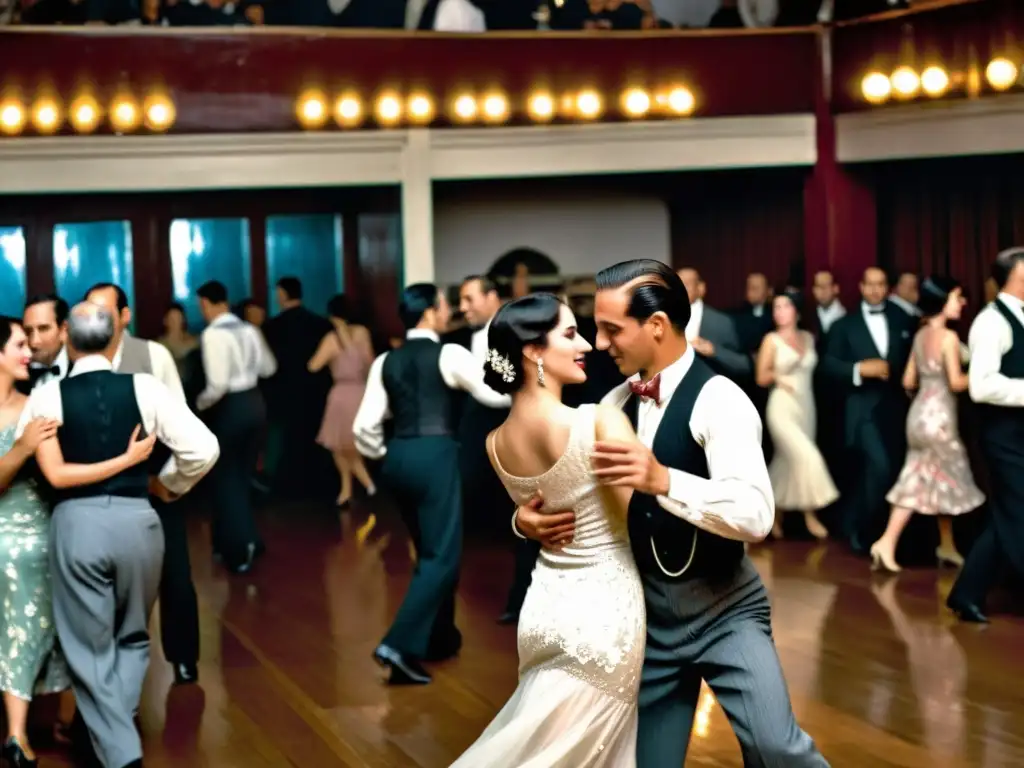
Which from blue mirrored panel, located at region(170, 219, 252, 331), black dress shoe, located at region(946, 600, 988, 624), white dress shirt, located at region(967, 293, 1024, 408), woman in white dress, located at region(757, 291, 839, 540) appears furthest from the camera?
blue mirrored panel, located at region(170, 219, 252, 331)

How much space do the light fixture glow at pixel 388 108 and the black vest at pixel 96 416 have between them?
20.2 ft

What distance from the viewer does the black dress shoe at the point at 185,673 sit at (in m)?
6.21

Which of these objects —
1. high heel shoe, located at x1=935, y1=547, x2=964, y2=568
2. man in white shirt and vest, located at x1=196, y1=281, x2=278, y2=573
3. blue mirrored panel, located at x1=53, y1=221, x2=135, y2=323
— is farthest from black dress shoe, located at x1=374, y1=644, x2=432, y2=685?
blue mirrored panel, located at x1=53, y1=221, x2=135, y2=323

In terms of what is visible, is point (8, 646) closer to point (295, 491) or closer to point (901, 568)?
point (901, 568)

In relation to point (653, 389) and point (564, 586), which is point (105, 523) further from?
point (653, 389)

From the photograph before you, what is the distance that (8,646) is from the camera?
511 cm

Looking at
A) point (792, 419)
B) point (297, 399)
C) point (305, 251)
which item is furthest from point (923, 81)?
point (297, 399)

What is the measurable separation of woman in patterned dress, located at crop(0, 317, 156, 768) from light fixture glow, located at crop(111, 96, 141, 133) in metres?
5.47

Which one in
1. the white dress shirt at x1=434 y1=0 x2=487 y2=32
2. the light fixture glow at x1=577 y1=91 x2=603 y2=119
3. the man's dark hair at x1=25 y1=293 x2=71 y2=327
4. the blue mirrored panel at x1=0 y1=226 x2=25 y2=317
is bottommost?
the man's dark hair at x1=25 y1=293 x2=71 y2=327

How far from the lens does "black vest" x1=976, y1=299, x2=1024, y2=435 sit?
21.8 ft

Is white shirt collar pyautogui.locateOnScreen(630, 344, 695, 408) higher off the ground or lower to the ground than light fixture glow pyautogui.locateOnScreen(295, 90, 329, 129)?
lower

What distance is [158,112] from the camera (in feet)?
34.4

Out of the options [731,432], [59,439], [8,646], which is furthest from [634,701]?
[8,646]

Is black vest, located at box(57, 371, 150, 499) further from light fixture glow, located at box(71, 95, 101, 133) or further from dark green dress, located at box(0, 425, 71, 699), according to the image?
light fixture glow, located at box(71, 95, 101, 133)
